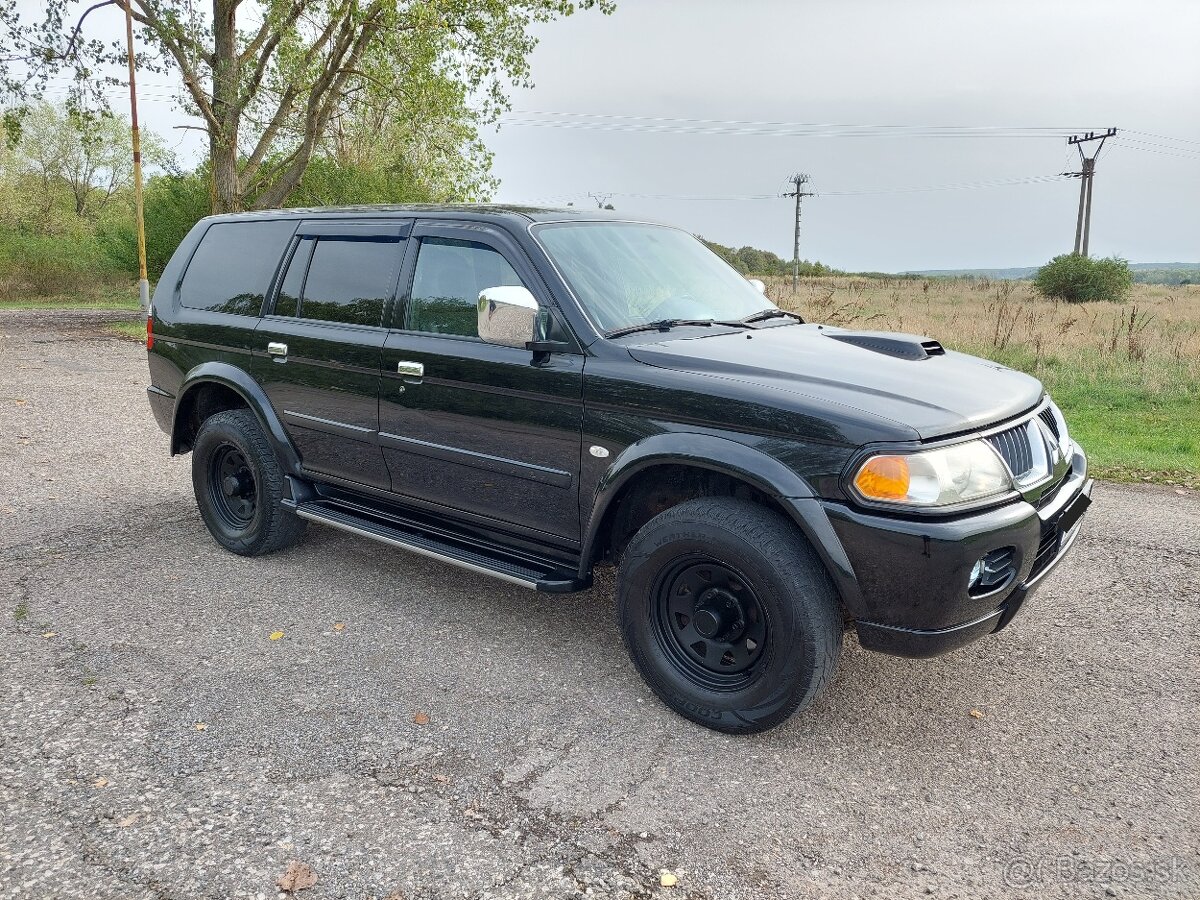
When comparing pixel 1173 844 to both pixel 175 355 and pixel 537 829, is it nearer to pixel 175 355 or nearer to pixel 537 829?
pixel 537 829

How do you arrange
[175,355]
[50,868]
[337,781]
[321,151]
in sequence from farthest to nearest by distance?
[321,151] → [175,355] → [337,781] → [50,868]

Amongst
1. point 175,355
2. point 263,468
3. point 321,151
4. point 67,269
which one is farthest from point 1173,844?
point 67,269

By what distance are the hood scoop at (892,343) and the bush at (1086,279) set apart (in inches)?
1335

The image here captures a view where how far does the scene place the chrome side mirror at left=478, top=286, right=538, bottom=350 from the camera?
A: 11.8 feet

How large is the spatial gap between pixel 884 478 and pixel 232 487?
3761 millimetres

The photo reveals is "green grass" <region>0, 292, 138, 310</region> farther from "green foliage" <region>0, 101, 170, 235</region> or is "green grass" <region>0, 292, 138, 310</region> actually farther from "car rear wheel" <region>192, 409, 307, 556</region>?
"car rear wheel" <region>192, 409, 307, 556</region>

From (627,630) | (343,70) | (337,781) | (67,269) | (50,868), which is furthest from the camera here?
(67,269)

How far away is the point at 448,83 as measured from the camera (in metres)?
20.5

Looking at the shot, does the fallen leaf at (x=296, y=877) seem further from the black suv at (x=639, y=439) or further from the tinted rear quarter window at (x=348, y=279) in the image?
the tinted rear quarter window at (x=348, y=279)

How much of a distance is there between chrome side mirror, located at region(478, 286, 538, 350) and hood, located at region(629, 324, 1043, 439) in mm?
429

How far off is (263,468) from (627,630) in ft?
7.99

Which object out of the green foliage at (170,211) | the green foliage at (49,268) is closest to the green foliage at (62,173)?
the green foliage at (49,268)

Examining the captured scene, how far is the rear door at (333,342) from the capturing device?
174 inches

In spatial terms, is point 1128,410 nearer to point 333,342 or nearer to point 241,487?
point 333,342
